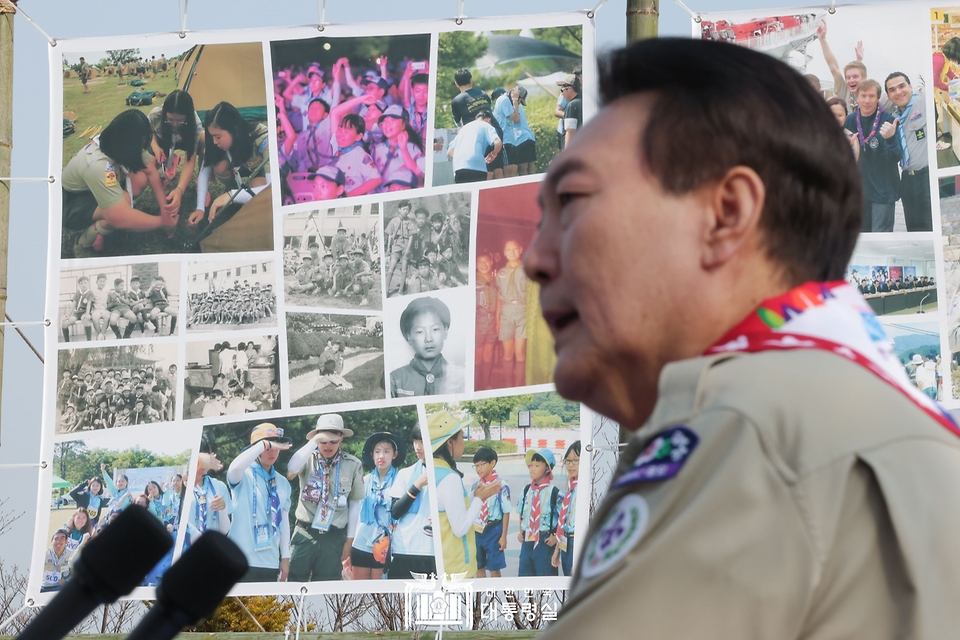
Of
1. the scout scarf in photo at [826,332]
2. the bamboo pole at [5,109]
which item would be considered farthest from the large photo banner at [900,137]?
the scout scarf in photo at [826,332]

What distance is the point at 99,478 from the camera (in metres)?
4.24

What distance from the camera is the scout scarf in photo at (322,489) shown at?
13.5 ft

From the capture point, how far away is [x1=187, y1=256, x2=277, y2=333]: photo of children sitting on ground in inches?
166

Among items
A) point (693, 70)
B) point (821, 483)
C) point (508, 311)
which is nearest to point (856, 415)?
point (821, 483)

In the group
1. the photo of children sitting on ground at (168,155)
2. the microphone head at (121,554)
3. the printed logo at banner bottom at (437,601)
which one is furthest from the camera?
→ the photo of children sitting on ground at (168,155)

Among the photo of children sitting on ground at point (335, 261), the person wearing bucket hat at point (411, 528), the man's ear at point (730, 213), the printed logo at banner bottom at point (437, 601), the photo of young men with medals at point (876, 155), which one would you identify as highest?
the photo of young men with medals at point (876, 155)

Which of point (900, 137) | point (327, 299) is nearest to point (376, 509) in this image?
point (327, 299)

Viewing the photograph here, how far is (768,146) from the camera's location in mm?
929

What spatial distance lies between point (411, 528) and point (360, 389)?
22.0 inches

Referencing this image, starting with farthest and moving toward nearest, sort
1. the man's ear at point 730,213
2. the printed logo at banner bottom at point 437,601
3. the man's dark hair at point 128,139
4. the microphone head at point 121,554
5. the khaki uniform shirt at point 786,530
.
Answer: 1. the man's dark hair at point 128,139
2. the printed logo at banner bottom at point 437,601
3. the microphone head at point 121,554
4. the man's ear at point 730,213
5. the khaki uniform shirt at point 786,530

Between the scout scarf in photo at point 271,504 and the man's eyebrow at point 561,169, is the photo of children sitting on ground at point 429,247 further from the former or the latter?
the man's eyebrow at point 561,169

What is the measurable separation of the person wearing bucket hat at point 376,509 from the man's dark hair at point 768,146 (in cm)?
323

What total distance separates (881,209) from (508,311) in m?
1.45

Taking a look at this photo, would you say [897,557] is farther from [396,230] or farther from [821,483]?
[396,230]
